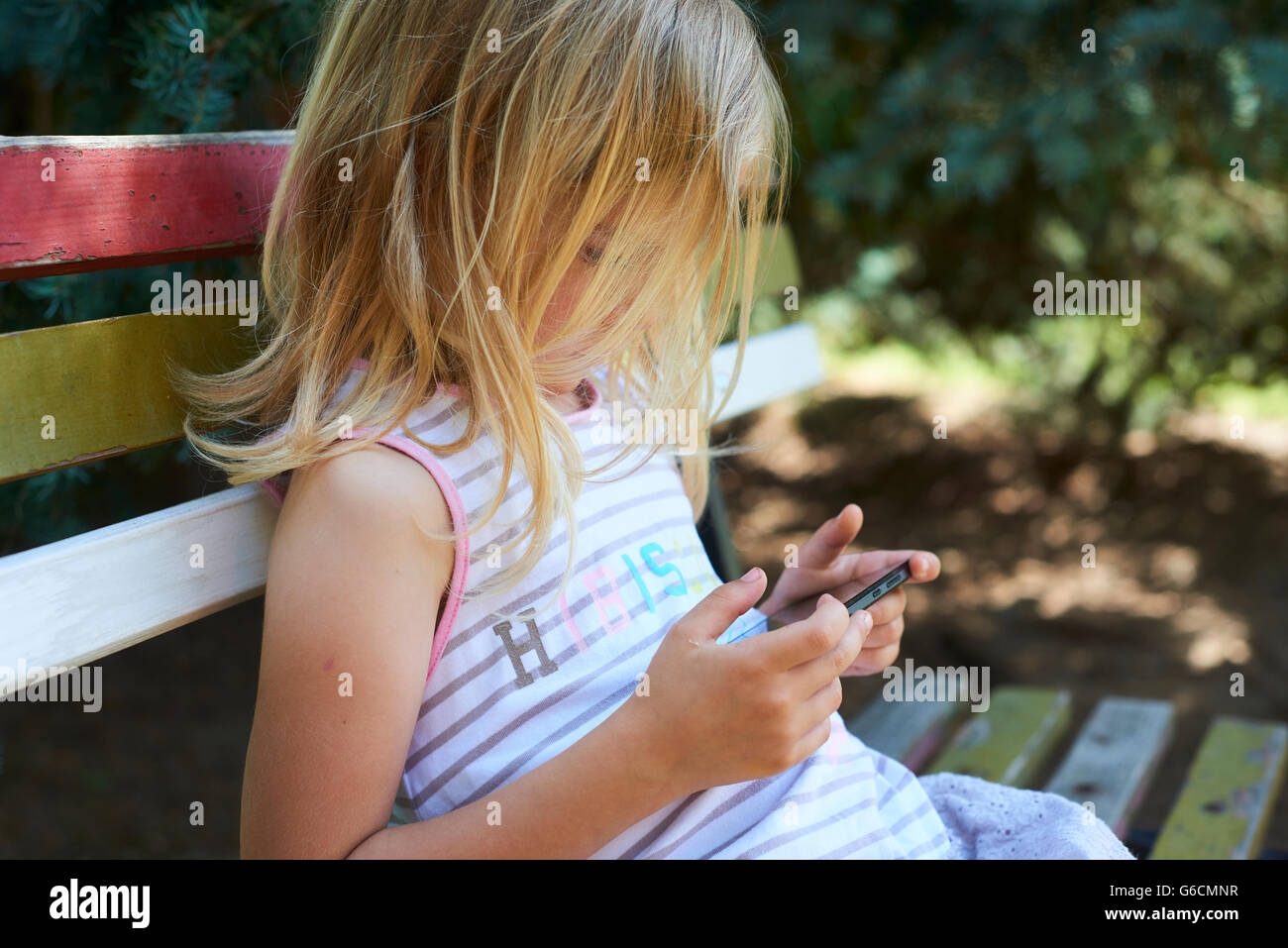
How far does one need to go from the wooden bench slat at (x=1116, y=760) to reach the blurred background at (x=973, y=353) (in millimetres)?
1002

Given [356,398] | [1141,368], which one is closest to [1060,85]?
[356,398]

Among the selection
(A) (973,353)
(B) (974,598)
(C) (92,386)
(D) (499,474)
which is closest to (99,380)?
(C) (92,386)

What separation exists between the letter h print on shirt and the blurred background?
15.7 inches

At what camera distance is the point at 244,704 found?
2.87 m

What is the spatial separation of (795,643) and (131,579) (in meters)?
0.57

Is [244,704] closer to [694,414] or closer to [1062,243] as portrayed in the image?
[694,414]

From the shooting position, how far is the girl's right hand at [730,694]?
95cm

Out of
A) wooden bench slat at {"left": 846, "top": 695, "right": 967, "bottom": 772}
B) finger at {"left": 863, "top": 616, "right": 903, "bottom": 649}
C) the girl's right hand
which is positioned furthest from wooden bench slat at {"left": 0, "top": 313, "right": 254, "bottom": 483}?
wooden bench slat at {"left": 846, "top": 695, "right": 967, "bottom": 772}

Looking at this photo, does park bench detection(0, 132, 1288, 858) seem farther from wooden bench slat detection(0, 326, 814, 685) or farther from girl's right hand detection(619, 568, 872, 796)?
girl's right hand detection(619, 568, 872, 796)

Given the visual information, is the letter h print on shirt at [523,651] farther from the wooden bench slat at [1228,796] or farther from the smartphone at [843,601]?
the wooden bench slat at [1228,796]

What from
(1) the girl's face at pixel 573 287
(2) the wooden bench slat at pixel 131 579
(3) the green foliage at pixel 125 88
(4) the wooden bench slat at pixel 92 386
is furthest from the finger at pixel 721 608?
(3) the green foliage at pixel 125 88

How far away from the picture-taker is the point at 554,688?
106 cm

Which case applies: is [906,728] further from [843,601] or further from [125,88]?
[125,88]

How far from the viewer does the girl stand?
940mm
